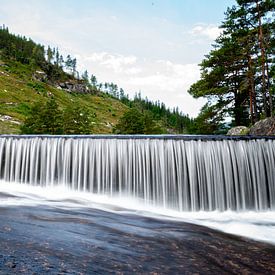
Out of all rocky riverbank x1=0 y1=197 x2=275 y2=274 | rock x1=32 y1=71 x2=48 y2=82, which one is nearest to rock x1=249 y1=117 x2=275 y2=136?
rocky riverbank x1=0 y1=197 x2=275 y2=274

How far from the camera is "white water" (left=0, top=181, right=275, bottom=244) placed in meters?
7.41

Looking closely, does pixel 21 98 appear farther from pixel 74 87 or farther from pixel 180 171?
pixel 180 171

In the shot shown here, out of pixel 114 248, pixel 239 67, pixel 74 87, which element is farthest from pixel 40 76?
pixel 114 248

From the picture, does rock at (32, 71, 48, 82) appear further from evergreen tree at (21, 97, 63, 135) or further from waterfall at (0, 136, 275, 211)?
waterfall at (0, 136, 275, 211)

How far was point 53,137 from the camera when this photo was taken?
1254 cm

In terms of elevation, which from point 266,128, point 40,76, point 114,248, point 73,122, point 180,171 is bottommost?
point 114,248

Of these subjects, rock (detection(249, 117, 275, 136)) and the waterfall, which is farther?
rock (detection(249, 117, 275, 136))

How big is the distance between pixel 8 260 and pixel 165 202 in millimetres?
7290

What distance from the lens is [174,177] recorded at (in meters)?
10.4

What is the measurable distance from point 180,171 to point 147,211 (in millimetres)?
1988

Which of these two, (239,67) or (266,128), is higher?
(239,67)

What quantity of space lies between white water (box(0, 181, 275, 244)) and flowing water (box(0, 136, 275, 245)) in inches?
1.4

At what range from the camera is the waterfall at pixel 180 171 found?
1019cm

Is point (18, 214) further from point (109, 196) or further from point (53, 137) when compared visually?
point (53, 137)
